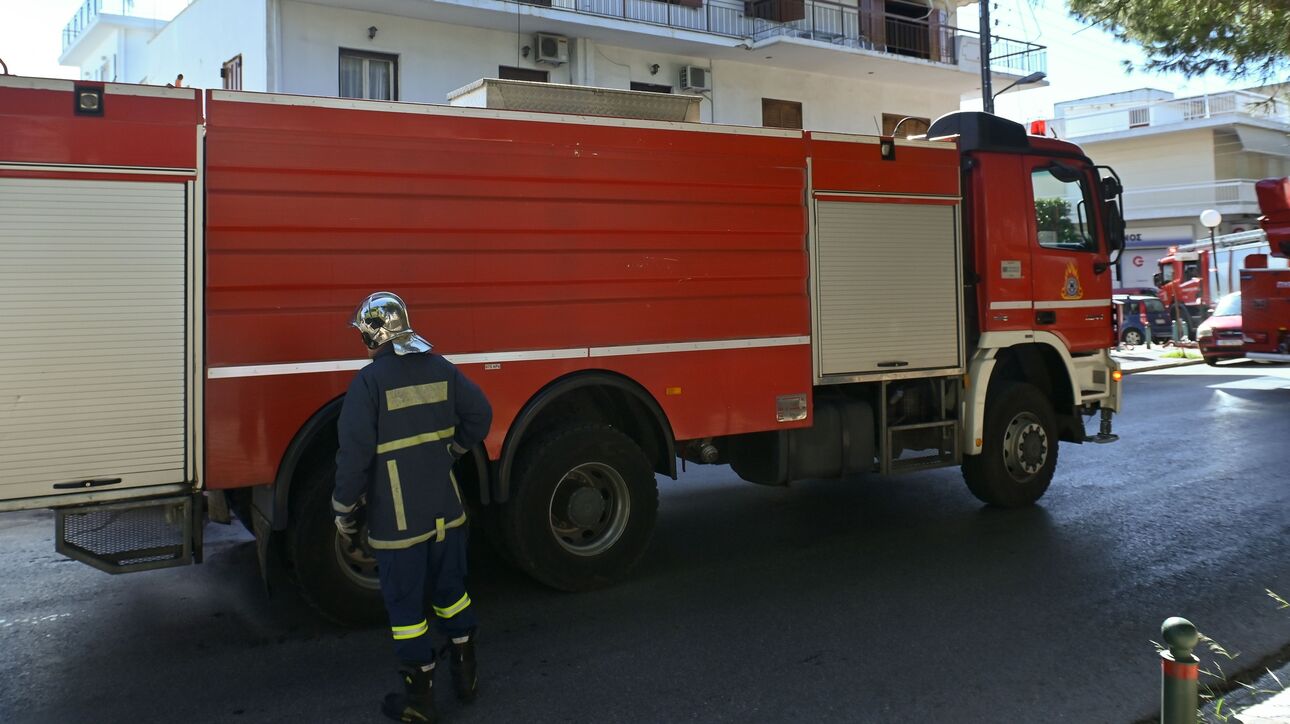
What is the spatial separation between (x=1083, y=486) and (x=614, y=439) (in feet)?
17.0

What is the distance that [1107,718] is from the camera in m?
4.09

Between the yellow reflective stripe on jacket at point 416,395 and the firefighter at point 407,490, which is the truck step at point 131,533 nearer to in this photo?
the firefighter at point 407,490

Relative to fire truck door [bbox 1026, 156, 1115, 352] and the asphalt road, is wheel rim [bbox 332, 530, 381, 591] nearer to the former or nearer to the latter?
the asphalt road

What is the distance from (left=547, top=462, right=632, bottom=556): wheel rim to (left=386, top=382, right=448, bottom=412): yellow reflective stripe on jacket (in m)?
1.50

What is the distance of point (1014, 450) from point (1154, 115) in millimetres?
44891

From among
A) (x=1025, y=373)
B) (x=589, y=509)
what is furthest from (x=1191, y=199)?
(x=589, y=509)

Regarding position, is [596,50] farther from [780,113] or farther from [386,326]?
[386,326]

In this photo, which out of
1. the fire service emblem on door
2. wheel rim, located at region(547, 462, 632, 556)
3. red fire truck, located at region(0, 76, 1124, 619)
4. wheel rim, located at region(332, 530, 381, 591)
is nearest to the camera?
red fire truck, located at region(0, 76, 1124, 619)

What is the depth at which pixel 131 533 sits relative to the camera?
4.76 meters

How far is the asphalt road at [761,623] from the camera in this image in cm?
429

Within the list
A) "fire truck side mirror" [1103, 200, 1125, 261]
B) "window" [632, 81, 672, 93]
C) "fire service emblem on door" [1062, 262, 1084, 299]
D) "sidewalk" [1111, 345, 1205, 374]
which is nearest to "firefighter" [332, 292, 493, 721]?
"fire service emblem on door" [1062, 262, 1084, 299]

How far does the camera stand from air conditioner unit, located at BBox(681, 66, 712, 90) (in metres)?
18.8

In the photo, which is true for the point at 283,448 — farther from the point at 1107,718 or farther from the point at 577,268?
the point at 1107,718

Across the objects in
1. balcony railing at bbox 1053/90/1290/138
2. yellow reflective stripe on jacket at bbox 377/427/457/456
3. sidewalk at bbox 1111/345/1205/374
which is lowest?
yellow reflective stripe on jacket at bbox 377/427/457/456
